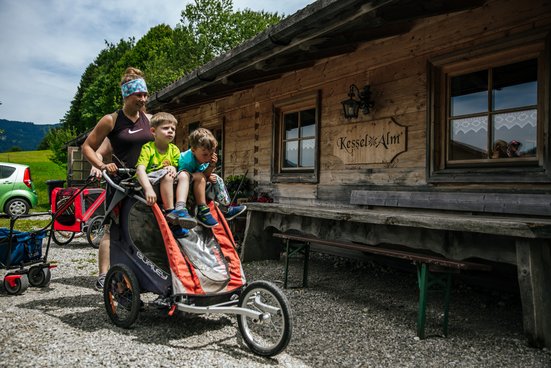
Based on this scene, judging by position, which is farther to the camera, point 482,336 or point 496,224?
point 482,336

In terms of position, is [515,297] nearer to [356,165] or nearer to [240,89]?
[356,165]

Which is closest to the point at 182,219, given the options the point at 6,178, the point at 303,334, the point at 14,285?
the point at 303,334

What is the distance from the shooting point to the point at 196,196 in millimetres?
3348

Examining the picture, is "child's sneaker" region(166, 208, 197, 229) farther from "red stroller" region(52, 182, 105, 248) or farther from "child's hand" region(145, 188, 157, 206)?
"red stroller" region(52, 182, 105, 248)

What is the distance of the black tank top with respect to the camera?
400 centimetres

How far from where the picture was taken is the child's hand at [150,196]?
10.3 feet

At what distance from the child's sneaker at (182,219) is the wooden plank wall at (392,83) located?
9.95 feet

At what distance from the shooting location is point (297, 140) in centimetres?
742

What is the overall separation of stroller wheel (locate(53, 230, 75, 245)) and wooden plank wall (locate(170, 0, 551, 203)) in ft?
12.4

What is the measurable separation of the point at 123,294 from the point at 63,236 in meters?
5.83

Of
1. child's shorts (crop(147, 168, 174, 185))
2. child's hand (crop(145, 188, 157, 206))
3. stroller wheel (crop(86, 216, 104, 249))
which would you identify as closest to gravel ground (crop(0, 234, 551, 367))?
child's hand (crop(145, 188, 157, 206))

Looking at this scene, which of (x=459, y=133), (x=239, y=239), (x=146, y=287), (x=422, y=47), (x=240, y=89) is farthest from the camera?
(x=240, y=89)

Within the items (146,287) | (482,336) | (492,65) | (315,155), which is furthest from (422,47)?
(146,287)

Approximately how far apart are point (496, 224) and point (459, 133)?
6.47 feet
